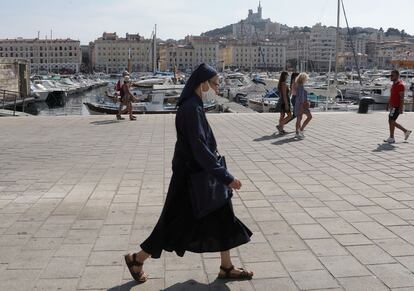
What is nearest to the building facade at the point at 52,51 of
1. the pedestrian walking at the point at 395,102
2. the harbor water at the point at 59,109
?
the harbor water at the point at 59,109

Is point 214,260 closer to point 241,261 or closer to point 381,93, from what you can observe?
point 241,261

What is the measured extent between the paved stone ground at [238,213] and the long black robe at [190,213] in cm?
36

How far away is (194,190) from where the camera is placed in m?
3.96

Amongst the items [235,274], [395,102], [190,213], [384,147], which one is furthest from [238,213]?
[395,102]

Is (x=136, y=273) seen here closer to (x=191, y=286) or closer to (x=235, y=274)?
(x=191, y=286)

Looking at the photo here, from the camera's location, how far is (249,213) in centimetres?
622

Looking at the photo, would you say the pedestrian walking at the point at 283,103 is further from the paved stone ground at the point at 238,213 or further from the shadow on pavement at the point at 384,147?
the shadow on pavement at the point at 384,147

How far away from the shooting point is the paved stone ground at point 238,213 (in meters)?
4.37

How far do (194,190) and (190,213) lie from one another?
215 mm

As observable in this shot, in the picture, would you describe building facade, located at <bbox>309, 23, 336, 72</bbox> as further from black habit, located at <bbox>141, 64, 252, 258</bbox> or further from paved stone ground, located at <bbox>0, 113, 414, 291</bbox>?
black habit, located at <bbox>141, 64, 252, 258</bbox>

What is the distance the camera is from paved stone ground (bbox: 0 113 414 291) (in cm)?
437

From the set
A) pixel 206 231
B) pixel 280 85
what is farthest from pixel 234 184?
pixel 280 85

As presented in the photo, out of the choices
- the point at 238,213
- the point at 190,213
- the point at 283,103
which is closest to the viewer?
the point at 190,213

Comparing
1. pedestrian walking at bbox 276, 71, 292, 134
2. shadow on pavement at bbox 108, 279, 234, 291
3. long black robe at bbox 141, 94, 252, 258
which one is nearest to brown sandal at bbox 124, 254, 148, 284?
shadow on pavement at bbox 108, 279, 234, 291
